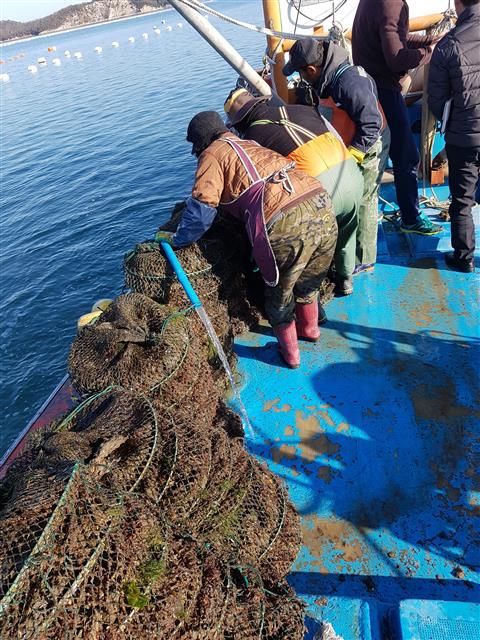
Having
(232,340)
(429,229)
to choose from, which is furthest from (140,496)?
(429,229)

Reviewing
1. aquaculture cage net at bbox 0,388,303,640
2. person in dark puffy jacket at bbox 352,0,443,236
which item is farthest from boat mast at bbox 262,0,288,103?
aquaculture cage net at bbox 0,388,303,640

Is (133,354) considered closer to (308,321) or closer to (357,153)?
(308,321)

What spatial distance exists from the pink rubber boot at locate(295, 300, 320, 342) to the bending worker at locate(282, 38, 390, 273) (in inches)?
48.4

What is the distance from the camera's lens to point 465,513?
2723mm

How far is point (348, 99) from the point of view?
3934 millimetres

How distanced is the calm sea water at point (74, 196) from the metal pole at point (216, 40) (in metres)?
5.70

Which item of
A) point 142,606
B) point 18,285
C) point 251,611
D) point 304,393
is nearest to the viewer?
point 142,606

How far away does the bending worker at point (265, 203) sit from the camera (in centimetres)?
329

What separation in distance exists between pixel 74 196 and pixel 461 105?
13.8 metres

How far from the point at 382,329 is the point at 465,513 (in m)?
1.80

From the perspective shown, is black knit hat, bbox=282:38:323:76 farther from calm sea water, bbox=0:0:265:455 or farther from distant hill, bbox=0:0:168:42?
distant hill, bbox=0:0:168:42

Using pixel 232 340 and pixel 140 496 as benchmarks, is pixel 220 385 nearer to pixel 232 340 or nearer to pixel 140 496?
pixel 232 340

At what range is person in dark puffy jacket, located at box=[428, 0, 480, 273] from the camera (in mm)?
3650

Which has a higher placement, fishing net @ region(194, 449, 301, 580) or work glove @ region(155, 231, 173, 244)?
work glove @ region(155, 231, 173, 244)
